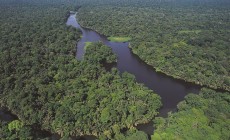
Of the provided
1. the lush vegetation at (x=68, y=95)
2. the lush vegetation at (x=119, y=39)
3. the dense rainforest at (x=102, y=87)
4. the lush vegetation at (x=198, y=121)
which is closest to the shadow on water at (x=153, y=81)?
the dense rainforest at (x=102, y=87)

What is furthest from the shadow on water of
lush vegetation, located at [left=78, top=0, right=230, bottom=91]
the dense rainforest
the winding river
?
lush vegetation, located at [left=78, top=0, right=230, bottom=91]

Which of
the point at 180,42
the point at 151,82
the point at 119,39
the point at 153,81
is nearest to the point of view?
the point at 151,82

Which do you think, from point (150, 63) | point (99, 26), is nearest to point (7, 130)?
point (150, 63)

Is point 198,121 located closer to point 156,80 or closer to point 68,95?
point 156,80

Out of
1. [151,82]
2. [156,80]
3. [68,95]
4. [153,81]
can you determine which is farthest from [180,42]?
[68,95]

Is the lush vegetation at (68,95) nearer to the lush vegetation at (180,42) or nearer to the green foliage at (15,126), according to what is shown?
the green foliage at (15,126)

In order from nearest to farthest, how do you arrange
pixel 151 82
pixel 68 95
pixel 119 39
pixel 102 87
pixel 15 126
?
pixel 15 126
pixel 68 95
pixel 102 87
pixel 151 82
pixel 119 39

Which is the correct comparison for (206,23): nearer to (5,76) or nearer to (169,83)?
(169,83)
